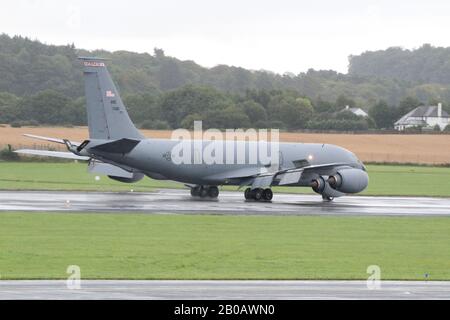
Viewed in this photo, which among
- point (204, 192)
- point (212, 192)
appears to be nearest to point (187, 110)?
point (204, 192)

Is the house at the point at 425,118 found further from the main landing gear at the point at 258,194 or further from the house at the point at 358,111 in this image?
the main landing gear at the point at 258,194

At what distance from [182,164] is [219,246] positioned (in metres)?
22.7

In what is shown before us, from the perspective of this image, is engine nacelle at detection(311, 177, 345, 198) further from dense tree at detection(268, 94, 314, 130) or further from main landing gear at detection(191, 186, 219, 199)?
dense tree at detection(268, 94, 314, 130)

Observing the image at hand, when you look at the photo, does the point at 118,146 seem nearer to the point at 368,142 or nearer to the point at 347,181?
the point at 347,181

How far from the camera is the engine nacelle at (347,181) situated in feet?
194

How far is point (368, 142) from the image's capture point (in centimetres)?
11738

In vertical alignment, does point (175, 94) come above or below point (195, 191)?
above

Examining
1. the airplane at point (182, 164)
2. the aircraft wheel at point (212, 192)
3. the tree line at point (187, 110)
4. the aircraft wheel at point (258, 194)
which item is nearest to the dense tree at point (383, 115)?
the tree line at point (187, 110)

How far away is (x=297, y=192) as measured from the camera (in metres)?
71.1

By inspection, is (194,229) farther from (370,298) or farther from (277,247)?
(370,298)

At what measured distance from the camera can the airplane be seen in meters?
57.6

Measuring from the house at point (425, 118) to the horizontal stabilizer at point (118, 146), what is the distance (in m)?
86.7

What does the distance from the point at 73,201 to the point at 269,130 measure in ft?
169
